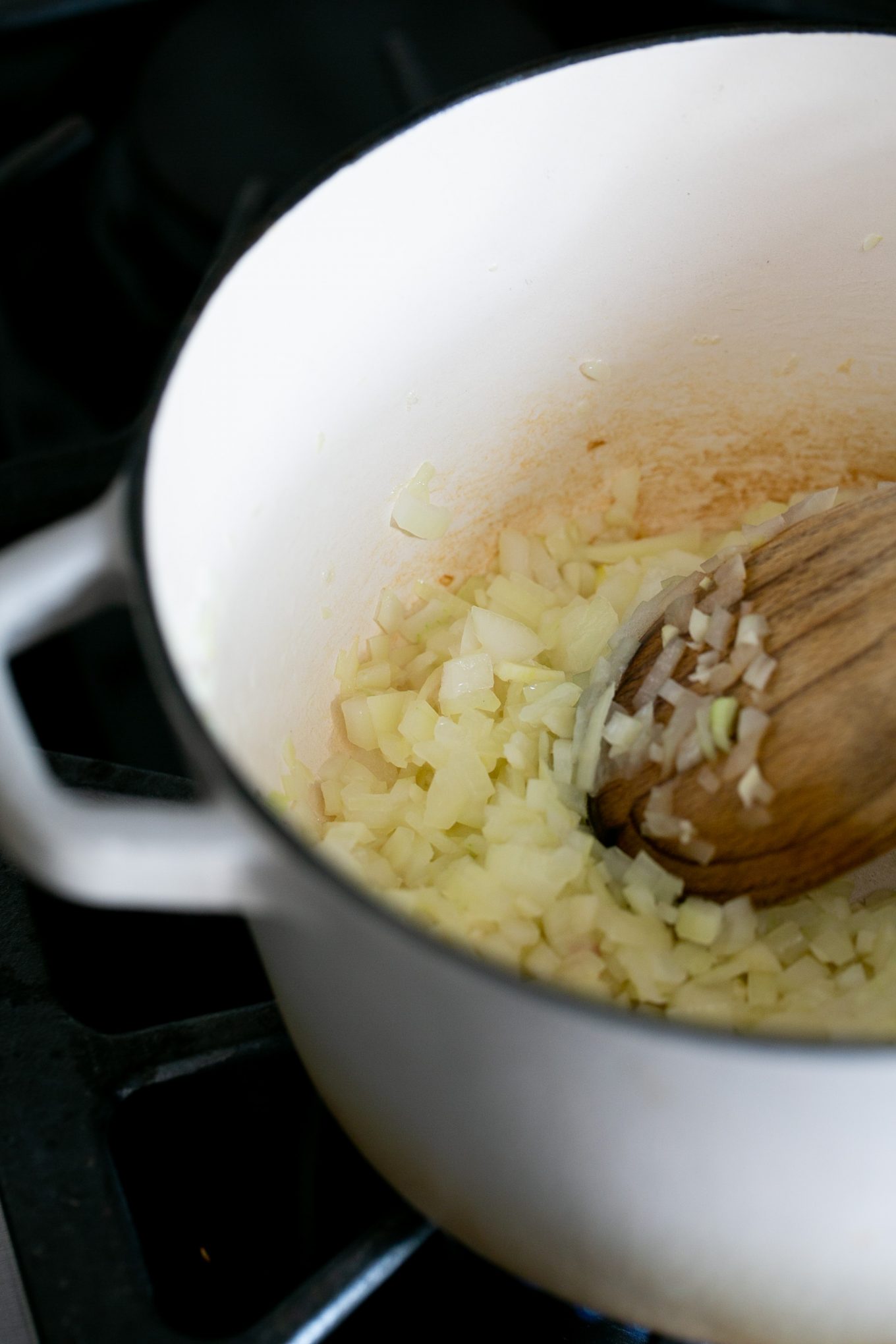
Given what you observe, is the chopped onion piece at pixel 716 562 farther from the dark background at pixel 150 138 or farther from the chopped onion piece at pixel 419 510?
the dark background at pixel 150 138

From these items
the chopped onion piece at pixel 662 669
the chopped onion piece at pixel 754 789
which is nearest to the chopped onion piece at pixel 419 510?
the chopped onion piece at pixel 662 669

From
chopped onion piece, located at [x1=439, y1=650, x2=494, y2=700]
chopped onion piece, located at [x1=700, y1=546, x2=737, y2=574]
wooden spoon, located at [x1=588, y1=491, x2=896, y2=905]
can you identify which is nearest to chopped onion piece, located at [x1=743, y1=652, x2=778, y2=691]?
wooden spoon, located at [x1=588, y1=491, x2=896, y2=905]

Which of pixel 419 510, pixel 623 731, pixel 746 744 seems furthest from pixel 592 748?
pixel 419 510

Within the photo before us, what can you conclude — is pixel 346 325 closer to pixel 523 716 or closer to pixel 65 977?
pixel 523 716

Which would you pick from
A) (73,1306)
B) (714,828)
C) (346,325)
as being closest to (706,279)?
(346,325)

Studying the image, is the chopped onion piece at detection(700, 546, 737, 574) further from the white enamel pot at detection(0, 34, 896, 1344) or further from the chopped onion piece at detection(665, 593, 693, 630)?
the white enamel pot at detection(0, 34, 896, 1344)

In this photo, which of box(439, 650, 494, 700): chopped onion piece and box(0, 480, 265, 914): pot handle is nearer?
box(0, 480, 265, 914): pot handle

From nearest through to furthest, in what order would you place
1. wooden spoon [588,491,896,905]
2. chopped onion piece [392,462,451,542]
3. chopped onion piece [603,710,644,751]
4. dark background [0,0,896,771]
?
1. wooden spoon [588,491,896,905]
2. chopped onion piece [603,710,644,751]
3. chopped onion piece [392,462,451,542]
4. dark background [0,0,896,771]
